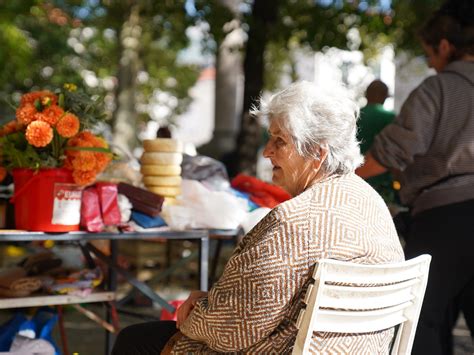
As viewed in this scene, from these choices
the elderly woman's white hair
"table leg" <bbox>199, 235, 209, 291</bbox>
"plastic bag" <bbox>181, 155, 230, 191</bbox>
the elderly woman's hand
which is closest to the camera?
the elderly woman's white hair

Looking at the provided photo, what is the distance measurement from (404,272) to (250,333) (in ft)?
1.63

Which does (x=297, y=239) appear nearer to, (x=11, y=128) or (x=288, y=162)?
(x=288, y=162)

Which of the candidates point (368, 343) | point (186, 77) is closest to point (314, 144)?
point (368, 343)

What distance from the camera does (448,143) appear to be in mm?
3336

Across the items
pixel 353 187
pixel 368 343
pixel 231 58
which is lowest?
pixel 368 343

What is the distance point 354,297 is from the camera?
2.21 meters

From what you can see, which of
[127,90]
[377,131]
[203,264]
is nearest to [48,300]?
[203,264]

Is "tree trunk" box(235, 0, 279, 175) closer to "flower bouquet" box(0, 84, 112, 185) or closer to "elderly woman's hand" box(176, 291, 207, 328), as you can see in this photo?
"flower bouquet" box(0, 84, 112, 185)

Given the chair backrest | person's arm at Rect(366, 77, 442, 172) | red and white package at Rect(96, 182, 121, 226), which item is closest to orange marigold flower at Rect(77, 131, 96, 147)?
red and white package at Rect(96, 182, 121, 226)

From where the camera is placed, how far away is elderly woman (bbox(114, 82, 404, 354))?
7.06ft

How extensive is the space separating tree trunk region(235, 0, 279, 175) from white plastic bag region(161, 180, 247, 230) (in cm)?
325

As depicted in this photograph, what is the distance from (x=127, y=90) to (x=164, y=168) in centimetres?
849

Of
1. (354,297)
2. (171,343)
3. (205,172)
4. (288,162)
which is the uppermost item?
(288,162)

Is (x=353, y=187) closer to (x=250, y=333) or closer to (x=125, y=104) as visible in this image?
(x=250, y=333)
